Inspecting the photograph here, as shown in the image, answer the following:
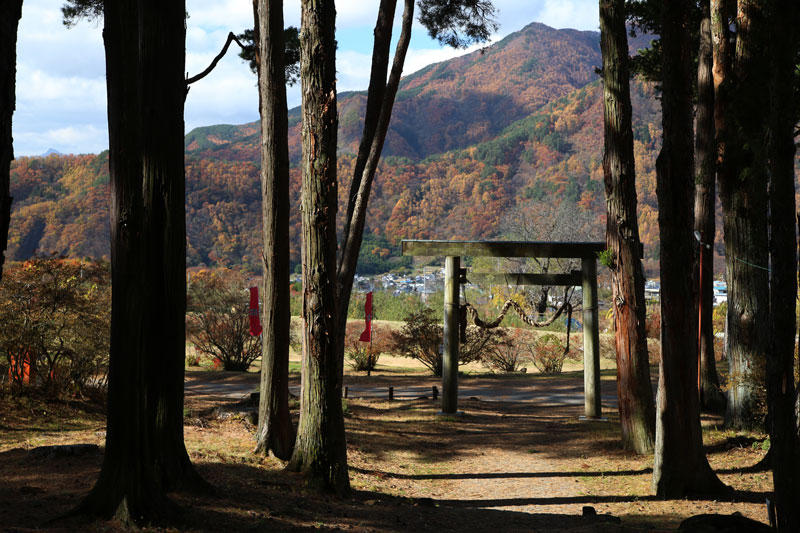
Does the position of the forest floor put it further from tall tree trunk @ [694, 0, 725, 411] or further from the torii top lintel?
the torii top lintel

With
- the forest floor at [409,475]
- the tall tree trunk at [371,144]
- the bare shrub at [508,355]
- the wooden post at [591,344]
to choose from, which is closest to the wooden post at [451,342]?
the forest floor at [409,475]

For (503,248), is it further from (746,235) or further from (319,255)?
(319,255)

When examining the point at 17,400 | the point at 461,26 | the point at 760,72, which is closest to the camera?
the point at 760,72

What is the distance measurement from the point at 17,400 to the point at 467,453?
5.49 metres

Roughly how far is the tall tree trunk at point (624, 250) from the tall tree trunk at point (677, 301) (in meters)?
1.93

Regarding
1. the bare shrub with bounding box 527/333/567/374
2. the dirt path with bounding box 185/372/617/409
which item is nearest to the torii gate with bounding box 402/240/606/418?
the dirt path with bounding box 185/372/617/409

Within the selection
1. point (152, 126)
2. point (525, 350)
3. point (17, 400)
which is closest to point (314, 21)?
point (152, 126)

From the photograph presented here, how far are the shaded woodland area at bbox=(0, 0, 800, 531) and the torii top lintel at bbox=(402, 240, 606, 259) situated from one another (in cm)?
143

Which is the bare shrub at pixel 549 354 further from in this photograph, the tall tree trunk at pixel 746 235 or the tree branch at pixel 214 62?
the tree branch at pixel 214 62

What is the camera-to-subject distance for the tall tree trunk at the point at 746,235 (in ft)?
25.0

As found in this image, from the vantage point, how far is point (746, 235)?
25.3ft

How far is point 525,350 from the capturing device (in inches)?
918

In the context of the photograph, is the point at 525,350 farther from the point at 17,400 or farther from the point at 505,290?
the point at 17,400

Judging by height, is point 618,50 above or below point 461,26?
below
